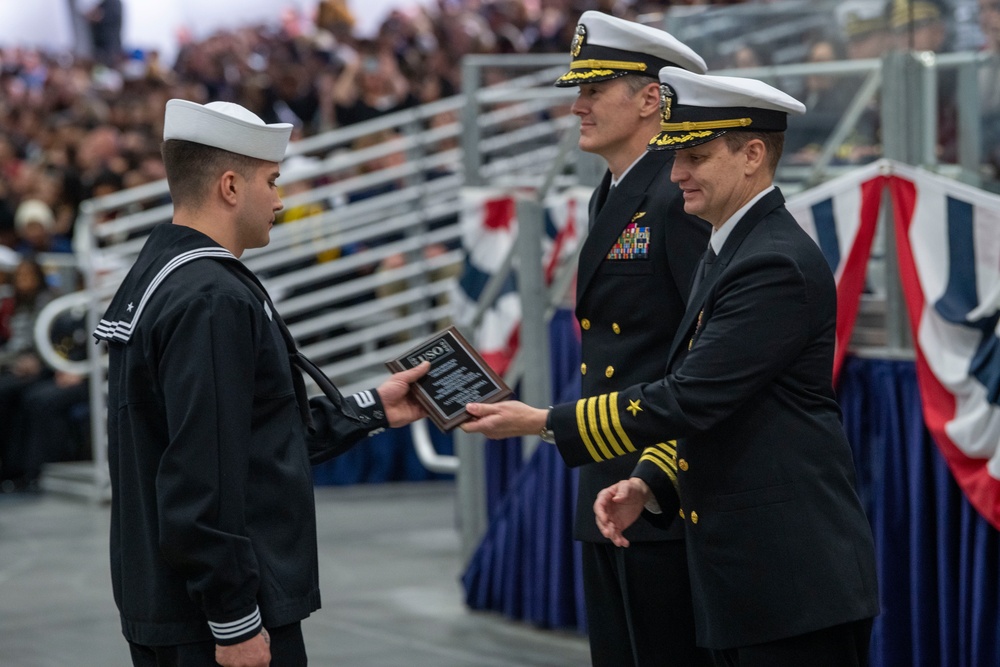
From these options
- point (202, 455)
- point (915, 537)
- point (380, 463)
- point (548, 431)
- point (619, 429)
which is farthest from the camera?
point (380, 463)

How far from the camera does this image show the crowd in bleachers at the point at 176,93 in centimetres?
980

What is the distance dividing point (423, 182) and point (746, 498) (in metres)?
6.84

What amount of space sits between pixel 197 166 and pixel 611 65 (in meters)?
0.99

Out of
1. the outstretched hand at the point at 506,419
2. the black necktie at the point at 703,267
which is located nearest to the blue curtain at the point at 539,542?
the outstretched hand at the point at 506,419

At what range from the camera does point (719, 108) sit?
8.56 ft

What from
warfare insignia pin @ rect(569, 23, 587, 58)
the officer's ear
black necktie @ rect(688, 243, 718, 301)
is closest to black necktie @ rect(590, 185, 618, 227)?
the officer's ear

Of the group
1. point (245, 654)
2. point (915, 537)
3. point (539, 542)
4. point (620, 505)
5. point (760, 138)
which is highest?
point (760, 138)

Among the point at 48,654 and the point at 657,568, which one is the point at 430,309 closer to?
the point at 48,654

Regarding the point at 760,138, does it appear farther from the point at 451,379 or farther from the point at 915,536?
the point at 915,536

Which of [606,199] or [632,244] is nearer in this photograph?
[632,244]

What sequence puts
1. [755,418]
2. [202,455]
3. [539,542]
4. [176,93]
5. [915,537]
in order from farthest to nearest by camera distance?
[176,93], [539,542], [915,537], [755,418], [202,455]

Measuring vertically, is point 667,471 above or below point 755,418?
below

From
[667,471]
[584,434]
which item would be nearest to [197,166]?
[584,434]

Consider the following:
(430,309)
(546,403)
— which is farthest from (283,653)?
(430,309)
